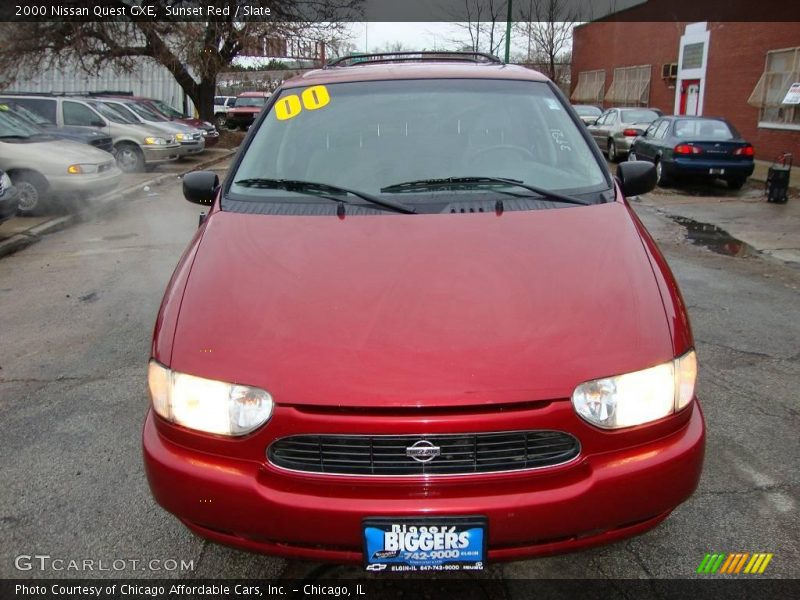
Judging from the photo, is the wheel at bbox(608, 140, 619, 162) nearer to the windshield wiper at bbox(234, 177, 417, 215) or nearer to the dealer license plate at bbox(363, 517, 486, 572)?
the windshield wiper at bbox(234, 177, 417, 215)

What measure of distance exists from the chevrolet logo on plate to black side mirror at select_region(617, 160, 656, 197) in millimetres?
2038

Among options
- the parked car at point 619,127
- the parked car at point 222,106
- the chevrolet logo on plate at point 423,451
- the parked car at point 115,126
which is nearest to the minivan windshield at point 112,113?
the parked car at point 115,126

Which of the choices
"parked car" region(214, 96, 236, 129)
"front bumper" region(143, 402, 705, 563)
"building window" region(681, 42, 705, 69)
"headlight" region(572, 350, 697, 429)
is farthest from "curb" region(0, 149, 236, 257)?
"parked car" region(214, 96, 236, 129)

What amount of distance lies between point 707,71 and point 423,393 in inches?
990

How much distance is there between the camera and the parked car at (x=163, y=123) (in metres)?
17.5

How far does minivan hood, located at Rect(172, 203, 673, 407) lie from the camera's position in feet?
6.52

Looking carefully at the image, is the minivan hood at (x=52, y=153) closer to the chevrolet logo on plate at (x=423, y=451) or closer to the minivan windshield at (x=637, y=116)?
the chevrolet logo on plate at (x=423, y=451)

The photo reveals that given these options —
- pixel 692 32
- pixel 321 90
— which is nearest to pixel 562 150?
pixel 321 90

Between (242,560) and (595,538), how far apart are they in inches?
52.9

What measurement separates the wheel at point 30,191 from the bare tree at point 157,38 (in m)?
13.8

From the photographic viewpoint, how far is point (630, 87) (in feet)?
102

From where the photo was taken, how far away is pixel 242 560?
2598 millimetres

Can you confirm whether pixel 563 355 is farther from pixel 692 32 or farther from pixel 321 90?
pixel 692 32

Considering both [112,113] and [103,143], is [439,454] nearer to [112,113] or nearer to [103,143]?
[103,143]
